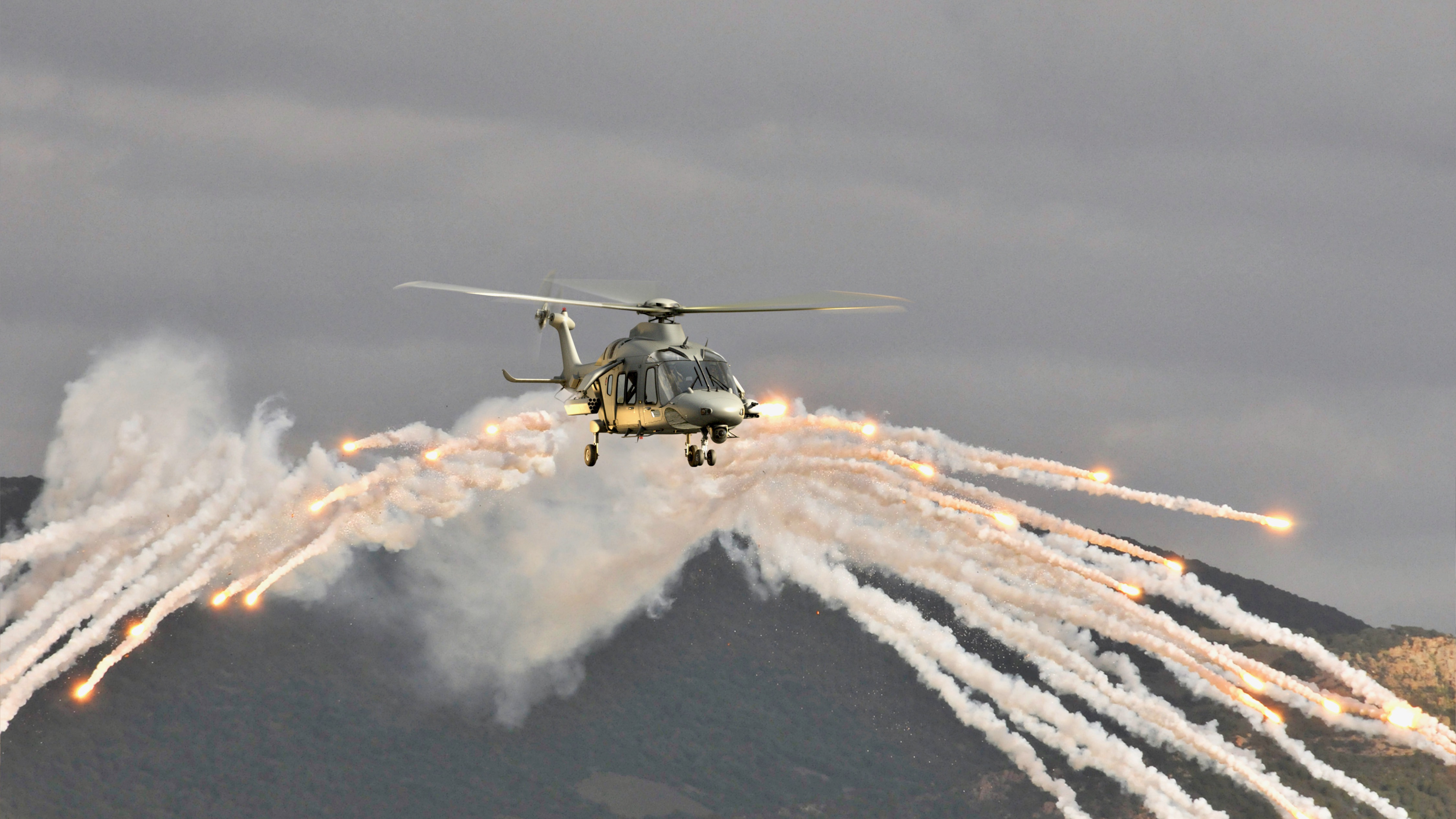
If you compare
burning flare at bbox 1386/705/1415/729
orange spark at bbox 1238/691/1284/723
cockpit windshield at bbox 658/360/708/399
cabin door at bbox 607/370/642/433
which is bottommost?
orange spark at bbox 1238/691/1284/723

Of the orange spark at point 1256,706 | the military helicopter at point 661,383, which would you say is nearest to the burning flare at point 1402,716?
the orange spark at point 1256,706

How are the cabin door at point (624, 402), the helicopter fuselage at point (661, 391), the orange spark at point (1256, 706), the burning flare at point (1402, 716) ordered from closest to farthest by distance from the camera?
the helicopter fuselage at point (661, 391), the cabin door at point (624, 402), the orange spark at point (1256, 706), the burning flare at point (1402, 716)

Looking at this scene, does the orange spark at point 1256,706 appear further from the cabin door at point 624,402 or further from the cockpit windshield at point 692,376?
the cabin door at point 624,402

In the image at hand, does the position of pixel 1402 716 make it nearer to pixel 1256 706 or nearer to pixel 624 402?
pixel 1256 706

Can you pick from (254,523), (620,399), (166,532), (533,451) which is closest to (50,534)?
(166,532)

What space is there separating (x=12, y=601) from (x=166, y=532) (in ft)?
64.0

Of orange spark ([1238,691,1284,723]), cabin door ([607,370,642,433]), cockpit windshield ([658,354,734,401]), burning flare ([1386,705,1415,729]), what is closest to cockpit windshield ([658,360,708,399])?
cockpit windshield ([658,354,734,401])

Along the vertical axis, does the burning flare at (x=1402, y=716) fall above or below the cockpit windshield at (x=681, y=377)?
below

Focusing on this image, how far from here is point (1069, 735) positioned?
9769 centimetres

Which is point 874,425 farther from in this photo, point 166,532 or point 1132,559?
point 166,532

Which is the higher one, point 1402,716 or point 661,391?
point 661,391

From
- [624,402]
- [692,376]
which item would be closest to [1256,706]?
[692,376]

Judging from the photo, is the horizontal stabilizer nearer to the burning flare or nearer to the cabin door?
the cabin door

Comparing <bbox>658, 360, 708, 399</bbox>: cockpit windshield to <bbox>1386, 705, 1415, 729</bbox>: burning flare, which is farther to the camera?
<bbox>1386, 705, 1415, 729</bbox>: burning flare
